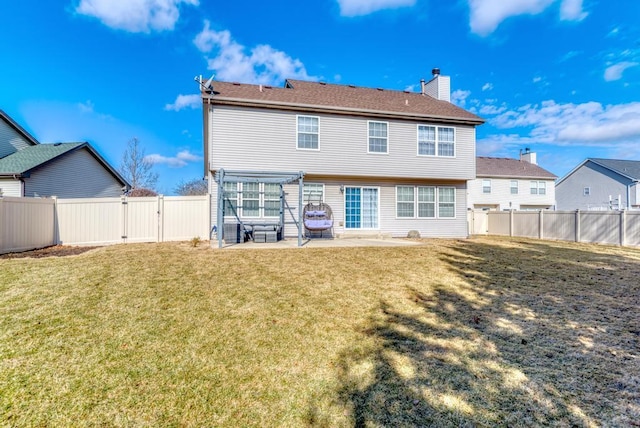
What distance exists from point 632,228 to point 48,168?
87.3 ft

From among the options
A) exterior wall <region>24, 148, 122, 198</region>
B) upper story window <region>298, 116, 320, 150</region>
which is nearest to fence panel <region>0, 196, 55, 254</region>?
exterior wall <region>24, 148, 122, 198</region>

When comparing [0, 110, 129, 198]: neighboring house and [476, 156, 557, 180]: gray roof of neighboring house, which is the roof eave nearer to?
[0, 110, 129, 198]: neighboring house

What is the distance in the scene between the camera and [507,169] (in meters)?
27.7

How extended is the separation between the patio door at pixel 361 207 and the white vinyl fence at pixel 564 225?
879 centimetres

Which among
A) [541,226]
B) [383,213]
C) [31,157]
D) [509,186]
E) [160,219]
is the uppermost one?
[31,157]

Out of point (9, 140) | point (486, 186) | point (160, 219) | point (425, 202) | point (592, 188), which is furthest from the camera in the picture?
point (592, 188)

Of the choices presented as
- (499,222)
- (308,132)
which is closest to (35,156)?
(308,132)

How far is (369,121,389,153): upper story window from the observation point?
42.5 feet

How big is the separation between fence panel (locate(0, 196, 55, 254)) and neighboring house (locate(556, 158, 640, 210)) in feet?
118

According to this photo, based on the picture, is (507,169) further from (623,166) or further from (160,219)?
(160,219)

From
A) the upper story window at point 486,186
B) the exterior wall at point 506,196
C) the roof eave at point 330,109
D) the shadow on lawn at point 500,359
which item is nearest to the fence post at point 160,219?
the roof eave at point 330,109

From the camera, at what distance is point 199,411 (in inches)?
99.0

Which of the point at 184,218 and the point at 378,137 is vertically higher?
the point at 378,137

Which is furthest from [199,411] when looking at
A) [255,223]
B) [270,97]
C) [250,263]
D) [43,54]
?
[43,54]
